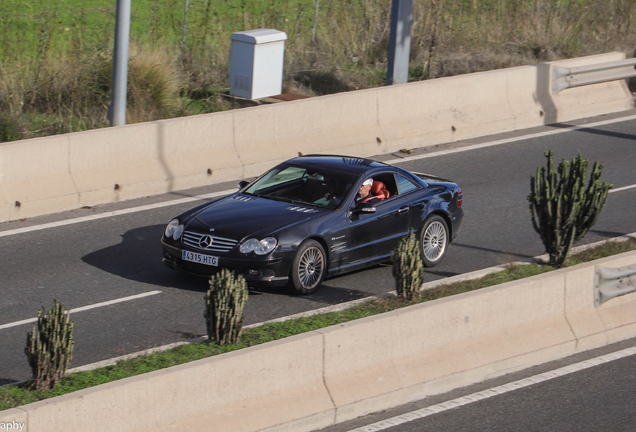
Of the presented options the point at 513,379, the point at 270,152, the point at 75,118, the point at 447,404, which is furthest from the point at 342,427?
the point at 75,118

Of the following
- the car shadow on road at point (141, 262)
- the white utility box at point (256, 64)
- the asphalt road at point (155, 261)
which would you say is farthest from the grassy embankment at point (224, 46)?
the car shadow on road at point (141, 262)

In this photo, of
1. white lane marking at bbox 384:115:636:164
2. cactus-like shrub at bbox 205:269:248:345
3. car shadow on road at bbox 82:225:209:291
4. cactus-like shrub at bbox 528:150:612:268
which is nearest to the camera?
cactus-like shrub at bbox 205:269:248:345

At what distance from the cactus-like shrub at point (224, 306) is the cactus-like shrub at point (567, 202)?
3756 mm

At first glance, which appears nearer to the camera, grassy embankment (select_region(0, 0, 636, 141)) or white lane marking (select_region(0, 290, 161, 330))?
white lane marking (select_region(0, 290, 161, 330))

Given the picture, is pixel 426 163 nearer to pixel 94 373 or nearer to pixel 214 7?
pixel 94 373

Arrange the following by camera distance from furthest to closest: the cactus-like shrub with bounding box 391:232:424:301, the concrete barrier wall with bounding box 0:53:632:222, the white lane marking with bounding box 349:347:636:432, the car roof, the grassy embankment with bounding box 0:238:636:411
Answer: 1. the concrete barrier wall with bounding box 0:53:632:222
2. the car roof
3. the cactus-like shrub with bounding box 391:232:424:301
4. the white lane marking with bounding box 349:347:636:432
5. the grassy embankment with bounding box 0:238:636:411

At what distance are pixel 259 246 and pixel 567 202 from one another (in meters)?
3.22

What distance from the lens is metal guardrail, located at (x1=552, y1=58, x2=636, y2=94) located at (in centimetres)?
1925

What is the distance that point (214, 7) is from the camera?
2644cm

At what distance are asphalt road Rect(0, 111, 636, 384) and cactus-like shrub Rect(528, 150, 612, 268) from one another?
1422mm

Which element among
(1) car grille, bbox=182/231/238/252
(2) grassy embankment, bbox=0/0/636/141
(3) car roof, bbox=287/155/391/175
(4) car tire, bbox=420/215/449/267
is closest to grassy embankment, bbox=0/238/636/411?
(1) car grille, bbox=182/231/238/252

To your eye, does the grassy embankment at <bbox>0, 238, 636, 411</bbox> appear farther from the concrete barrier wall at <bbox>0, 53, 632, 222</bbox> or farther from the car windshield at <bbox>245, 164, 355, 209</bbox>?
the concrete barrier wall at <bbox>0, 53, 632, 222</bbox>

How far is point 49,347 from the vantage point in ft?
22.3

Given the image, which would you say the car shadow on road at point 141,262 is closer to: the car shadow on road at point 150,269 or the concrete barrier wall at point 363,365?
the car shadow on road at point 150,269
